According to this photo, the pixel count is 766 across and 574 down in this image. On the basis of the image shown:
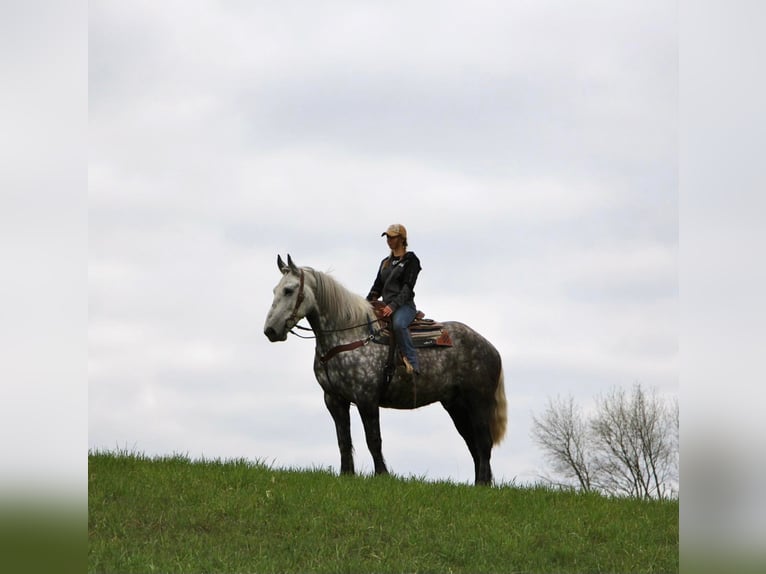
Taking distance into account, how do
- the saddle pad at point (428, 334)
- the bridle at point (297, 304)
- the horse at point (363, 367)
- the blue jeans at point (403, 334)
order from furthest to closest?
the saddle pad at point (428, 334), the blue jeans at point (403, 334), the horse at point (363, 367), the bridle at point (297, 304)

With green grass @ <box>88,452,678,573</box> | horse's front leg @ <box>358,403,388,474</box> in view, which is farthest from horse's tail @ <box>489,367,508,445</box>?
horse's front leg @ <box>358,403,388,474</box>

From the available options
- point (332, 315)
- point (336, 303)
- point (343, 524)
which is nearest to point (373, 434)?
point (332, 315)

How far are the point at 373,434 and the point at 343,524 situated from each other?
8.17 feet

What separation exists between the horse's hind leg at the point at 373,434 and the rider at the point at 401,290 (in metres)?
0.85

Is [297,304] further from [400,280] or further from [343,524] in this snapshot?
[343,524]

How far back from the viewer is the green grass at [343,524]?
29.4 feet

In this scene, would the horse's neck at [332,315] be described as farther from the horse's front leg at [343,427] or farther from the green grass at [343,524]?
the green grass at [343,524]

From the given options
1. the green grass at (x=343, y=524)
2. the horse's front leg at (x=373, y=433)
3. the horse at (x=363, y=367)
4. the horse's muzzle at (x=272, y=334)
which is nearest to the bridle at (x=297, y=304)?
the horse at (x=363, y=367)

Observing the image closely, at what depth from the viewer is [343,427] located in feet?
42.2
